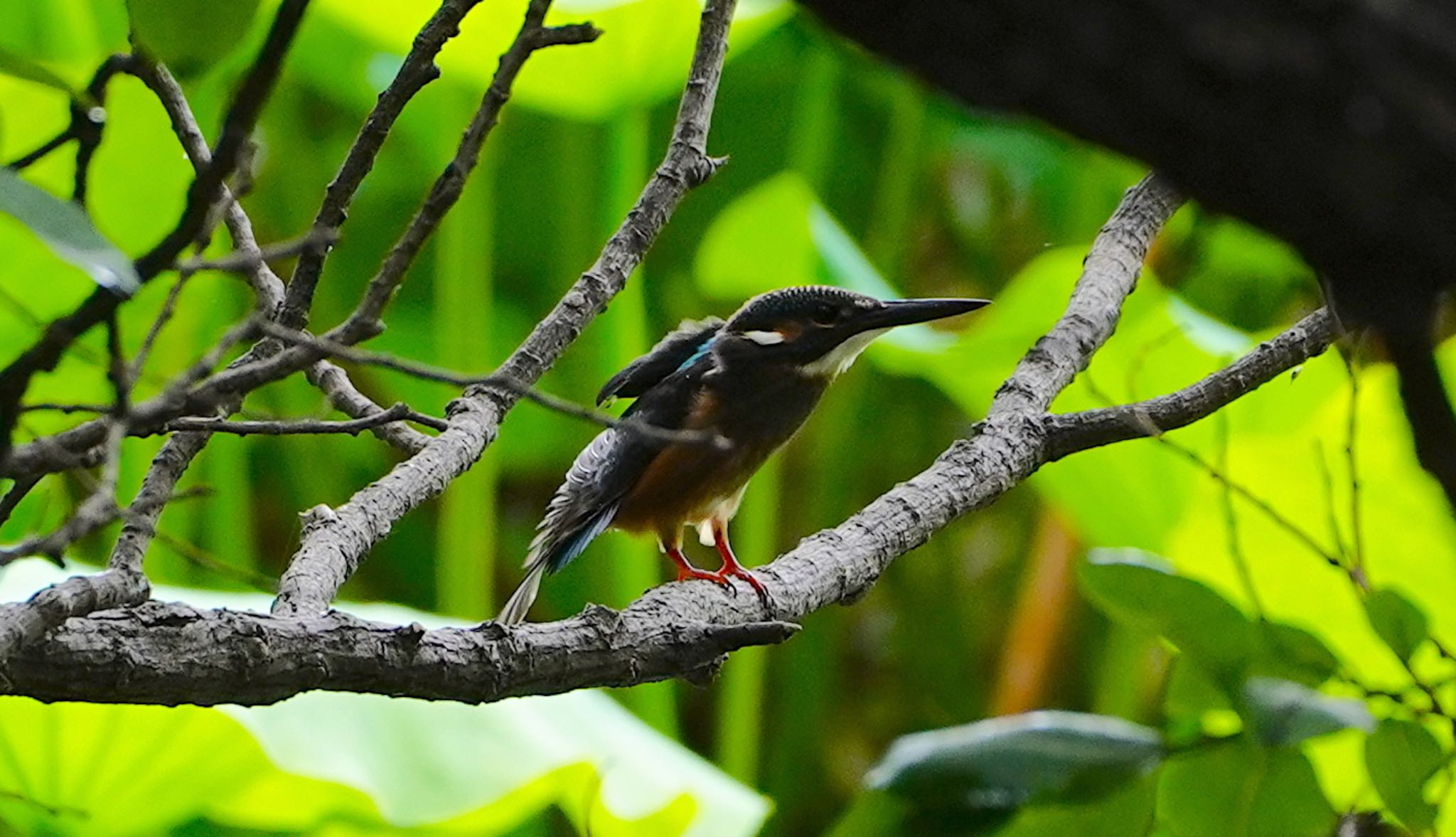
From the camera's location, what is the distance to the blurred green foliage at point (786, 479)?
2.98 feet

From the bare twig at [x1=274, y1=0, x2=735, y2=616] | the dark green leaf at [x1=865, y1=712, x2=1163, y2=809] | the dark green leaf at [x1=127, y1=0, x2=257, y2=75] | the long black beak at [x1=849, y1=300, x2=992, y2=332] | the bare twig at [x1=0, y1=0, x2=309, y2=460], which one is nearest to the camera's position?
the bare twig at [x1=0, y1=0, x2=309, y2=460]

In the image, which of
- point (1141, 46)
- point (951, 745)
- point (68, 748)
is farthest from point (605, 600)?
point (1141, 46)

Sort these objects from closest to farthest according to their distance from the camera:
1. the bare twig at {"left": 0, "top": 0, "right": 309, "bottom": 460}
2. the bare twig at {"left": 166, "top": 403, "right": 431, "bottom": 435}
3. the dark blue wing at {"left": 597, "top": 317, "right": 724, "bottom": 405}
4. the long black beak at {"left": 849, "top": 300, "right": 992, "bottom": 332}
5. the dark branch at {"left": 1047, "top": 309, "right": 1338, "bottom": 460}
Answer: the bare twig at {"left": 0, "top": 0, "right": 309, "bottom": 460} < the bare twig at {"left": 166, "top": 403, "right": 431, "bottom": 435} < the dark branch at {"left": 1047, "top": 309, "right": 1338, "bottom": 460} < the long black beak at {"left": 849, "top": 300, "right": 992, "bottom": 332} < the dark blue wing at {"left": 597, "top": 317, "right": 724, "bottom": 405}

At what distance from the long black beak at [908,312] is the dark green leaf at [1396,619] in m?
0.45

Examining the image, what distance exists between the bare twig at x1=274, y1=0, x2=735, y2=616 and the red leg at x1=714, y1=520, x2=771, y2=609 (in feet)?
0.65

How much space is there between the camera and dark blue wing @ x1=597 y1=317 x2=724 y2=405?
4.65 feet

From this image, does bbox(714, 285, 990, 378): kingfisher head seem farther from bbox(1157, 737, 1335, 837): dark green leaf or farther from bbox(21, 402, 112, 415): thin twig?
bbox(21, 402, 112, 415): thin twig

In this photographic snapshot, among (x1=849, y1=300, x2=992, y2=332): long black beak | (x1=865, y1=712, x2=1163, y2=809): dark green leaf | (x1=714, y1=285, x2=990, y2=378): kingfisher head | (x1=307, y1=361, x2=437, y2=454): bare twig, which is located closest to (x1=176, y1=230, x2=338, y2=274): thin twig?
(x1=307, y1=361, x2=437, y2=454): bare twig

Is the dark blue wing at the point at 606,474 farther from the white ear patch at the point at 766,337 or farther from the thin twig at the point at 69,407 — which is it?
the thin twig at the point at 69,407

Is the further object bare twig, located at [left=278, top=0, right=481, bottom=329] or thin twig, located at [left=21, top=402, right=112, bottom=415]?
bare twig, located at [left=278, top=0, right=481, bottom=329]

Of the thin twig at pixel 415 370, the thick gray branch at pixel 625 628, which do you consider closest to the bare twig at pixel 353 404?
the thick gray branch at pixel 625 628

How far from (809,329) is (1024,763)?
609 millimetres

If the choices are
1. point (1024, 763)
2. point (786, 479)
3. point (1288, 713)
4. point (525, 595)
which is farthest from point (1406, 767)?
point (786, 479)

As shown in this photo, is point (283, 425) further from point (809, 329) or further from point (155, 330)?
point (809, 329)
